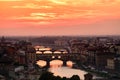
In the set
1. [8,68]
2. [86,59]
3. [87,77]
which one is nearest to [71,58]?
[86,59]

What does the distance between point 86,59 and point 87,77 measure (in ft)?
48.7

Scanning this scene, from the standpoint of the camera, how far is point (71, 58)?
28.5 m

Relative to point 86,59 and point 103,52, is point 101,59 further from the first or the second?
point 86,59

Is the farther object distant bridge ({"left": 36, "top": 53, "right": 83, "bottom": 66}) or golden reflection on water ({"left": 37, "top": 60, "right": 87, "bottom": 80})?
distant bridge ({"left": 36, "top": 53, "right": 83, "bottom": 66})

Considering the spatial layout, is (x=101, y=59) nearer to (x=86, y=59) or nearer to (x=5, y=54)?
(x=86, y=59)

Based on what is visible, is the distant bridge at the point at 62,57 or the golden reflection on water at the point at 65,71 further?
the distant bridge at the point at 62,57

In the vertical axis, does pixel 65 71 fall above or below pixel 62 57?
above

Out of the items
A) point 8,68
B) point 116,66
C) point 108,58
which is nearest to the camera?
point 8,68

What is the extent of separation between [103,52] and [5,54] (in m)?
5.73

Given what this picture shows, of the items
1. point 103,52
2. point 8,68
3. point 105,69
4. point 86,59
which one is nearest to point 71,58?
point 86,59

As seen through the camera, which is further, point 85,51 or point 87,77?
point 85,51

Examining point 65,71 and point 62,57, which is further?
point 62,57

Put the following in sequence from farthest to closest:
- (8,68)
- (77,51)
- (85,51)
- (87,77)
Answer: (77,51), (85,51), (8,68), (87,77)

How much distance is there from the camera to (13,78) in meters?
15.0
